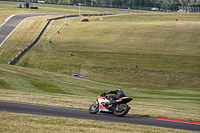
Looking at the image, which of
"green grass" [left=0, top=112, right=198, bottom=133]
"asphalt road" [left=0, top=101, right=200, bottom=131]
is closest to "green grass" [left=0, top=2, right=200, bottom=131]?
"asphalt road" [left=0, top=101, right=200, bottom=131]

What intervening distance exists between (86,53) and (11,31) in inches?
1346

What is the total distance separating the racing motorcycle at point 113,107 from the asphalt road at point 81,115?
336mm

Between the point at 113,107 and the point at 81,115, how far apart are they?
6.99ft

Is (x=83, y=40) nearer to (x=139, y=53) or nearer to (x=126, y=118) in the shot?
(x=139, y=53)

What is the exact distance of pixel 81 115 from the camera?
17.1m

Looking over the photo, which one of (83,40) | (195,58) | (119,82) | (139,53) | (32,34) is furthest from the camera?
(32,34)

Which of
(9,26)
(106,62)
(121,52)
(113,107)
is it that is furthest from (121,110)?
(9,26)

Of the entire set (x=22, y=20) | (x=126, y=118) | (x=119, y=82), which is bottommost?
(x=119, y=82)

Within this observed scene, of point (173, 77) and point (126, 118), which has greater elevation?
point (126, 118)

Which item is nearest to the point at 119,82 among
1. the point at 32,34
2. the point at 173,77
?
the point at 173,77

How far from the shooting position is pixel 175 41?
76.5 meters

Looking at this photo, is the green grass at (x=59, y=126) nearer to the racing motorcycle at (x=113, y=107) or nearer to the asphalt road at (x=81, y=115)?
the asphalt road at (x=81, y=115)

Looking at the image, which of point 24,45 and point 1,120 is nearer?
point 1,120

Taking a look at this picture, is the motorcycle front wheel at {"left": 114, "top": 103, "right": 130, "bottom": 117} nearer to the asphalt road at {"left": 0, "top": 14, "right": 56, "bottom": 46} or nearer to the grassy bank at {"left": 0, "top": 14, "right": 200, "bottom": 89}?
the grassy bank at {"left": 0, "top": 14, "right": 200, "bottom": 89}
